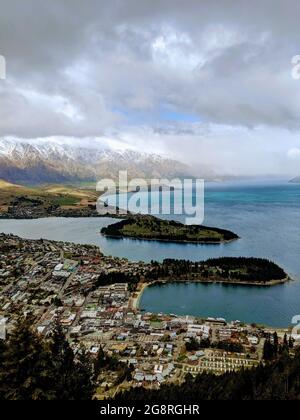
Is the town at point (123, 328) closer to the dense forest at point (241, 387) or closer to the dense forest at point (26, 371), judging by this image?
the dense forest at point (241, 387)

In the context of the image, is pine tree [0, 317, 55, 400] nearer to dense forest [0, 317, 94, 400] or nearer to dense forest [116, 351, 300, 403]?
dense forest [0, 317, 94, 400]

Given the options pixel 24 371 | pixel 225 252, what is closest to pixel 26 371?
pixel 24 371

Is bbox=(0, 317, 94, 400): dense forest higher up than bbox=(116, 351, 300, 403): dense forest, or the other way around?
bbox=(0, 317, 94, 400): dense forest

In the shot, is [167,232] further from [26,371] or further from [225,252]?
[26,371]

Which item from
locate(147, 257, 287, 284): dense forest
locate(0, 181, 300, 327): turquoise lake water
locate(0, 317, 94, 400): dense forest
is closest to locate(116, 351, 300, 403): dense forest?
locate(0, 317, 94, 400): dense forest
